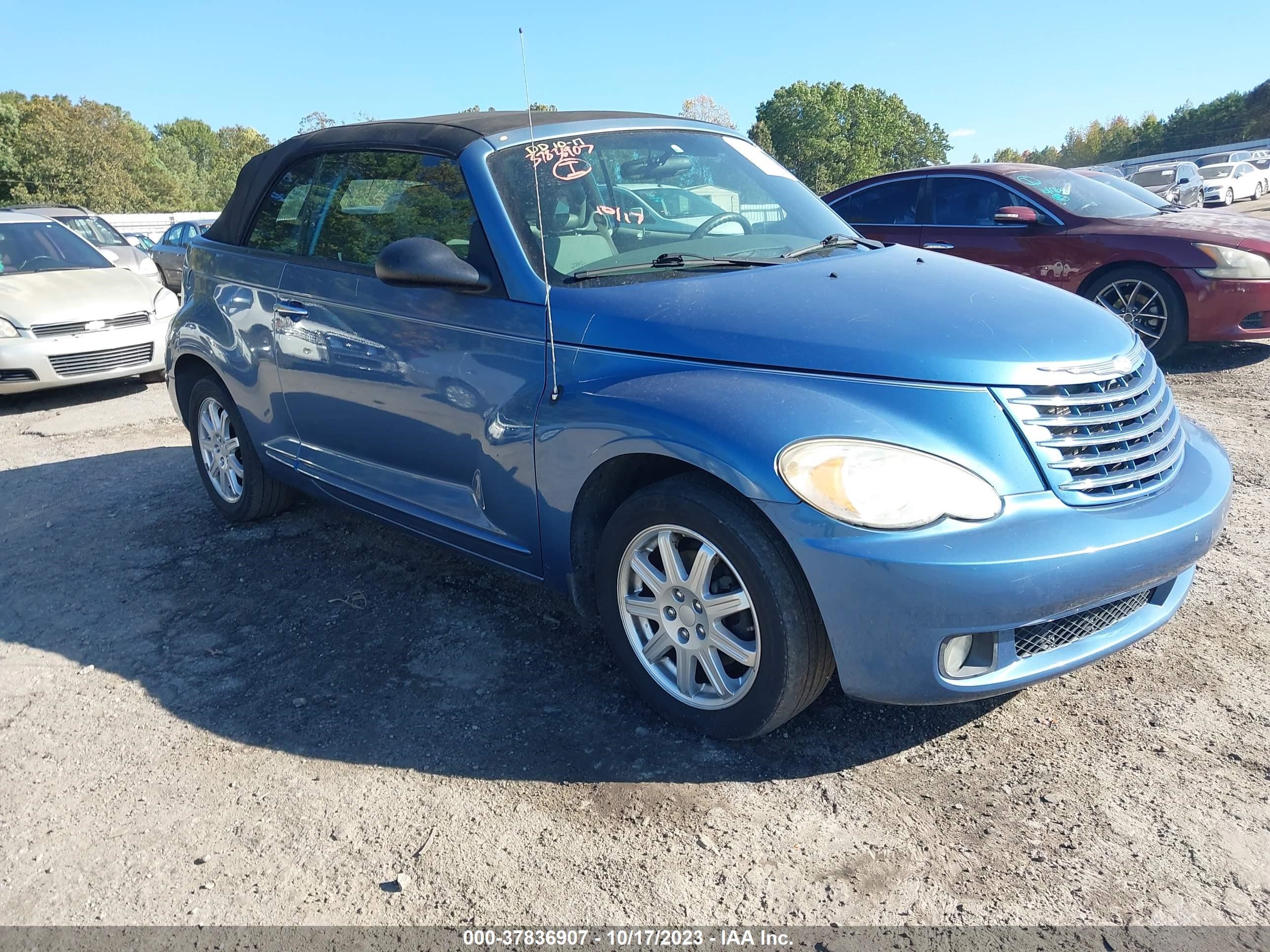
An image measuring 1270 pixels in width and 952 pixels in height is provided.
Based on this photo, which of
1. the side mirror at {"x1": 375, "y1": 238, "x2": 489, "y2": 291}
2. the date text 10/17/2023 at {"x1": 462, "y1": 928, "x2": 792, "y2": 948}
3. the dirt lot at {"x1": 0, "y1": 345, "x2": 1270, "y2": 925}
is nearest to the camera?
the date text 10/17/2023 at {"x1": 462, "y1": 928, "x2": 792, "y2": 948}

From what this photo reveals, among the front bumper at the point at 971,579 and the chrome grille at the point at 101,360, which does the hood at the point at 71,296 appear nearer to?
the chrome grille at the point at 101,360

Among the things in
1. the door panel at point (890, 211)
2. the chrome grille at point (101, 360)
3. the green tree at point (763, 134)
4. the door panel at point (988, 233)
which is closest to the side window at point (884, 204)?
the door panel at point (890, 211)

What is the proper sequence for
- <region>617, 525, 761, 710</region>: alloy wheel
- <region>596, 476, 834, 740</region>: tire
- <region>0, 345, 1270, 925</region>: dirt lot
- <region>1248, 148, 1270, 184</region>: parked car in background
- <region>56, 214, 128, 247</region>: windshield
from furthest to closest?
<region>1248, 148, 1270, 184</region>: parked car in background
<region>56, 214, 128, 247</region>: windshield
<region>617, 525, 761, 710</region>: alloy wheel
<region>596, 476, 834, 740</region>: tire
<region>0, 345, 1270, 925</region>: dirt lot

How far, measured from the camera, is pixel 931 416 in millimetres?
2475

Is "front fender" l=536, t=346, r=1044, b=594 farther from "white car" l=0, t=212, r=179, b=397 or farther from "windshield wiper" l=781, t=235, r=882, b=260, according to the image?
"white car" l=0, t=212, r=179, b=397

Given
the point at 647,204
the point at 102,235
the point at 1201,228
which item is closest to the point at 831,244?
the point at 647,204

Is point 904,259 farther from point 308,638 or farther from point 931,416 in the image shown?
point 308,638

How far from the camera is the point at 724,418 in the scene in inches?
101

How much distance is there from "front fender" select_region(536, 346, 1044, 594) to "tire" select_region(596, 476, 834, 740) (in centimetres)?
13

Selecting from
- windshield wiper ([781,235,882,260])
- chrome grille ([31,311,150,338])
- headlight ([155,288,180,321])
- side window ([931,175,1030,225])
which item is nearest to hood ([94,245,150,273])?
headlight ([155,288,180,321])

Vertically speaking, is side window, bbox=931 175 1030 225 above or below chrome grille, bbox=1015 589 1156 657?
above

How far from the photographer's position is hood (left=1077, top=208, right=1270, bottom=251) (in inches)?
278

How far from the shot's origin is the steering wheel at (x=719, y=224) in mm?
3436

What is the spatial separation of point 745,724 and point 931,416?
1.00m
